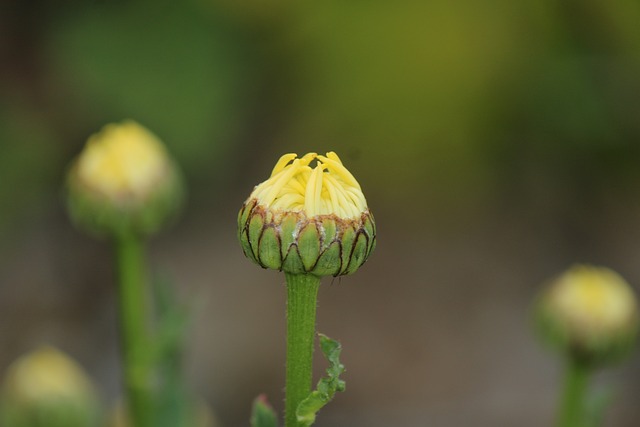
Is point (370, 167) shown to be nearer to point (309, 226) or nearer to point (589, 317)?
point (589, 317)

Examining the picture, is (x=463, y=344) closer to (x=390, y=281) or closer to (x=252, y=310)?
(x=390, y=281)

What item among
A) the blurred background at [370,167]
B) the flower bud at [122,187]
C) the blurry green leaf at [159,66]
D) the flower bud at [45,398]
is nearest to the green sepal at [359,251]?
the flower bud at [122,187]

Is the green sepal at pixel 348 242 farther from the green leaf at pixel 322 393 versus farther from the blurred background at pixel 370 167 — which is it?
the blurred background at pixel 370 167

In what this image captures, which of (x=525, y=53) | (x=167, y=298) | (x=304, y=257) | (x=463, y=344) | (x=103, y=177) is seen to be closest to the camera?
(x=304, y=257)

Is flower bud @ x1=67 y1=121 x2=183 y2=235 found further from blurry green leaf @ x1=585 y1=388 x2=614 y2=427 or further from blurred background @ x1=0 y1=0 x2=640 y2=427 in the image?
blurred background @ x1=0 y1=0 x2=640 y2=427

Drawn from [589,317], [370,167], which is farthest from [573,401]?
[370,167]

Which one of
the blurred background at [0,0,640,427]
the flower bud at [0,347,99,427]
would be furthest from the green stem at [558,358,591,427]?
the blurred background at [0,0,640,427]

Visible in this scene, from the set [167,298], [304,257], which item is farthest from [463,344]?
[304,257]
